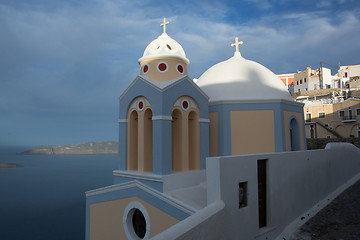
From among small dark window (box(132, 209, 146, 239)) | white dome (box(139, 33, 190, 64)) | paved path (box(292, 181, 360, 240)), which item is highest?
white dome (box(139, 33, 190, 64))

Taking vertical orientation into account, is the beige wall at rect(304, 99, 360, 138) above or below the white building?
below

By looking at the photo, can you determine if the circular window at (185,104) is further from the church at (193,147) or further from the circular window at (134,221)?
the circular window at (134,221)

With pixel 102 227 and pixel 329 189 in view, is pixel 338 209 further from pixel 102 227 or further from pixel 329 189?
pixel 102 227

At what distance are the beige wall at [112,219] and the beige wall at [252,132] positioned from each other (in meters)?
3.62

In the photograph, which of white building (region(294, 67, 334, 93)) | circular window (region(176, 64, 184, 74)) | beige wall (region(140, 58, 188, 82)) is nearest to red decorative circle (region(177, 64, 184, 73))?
circular window (region(176, 64, 184, 74))

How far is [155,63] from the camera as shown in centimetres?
864

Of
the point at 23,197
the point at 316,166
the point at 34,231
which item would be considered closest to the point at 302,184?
the point at 316,166

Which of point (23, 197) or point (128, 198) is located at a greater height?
point (128, 198)

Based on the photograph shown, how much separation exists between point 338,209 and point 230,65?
246 inches

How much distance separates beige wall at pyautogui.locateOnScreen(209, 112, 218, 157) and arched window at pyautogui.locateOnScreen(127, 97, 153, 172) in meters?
2.32

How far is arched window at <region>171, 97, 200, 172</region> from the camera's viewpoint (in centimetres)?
783

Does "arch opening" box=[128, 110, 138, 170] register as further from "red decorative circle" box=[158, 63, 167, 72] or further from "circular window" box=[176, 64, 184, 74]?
"circular window" box=[176, 64, 184, 74]

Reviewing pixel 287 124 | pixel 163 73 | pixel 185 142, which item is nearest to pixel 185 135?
pixel 185 142

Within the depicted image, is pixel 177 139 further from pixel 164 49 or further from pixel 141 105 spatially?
pixel 164 49
